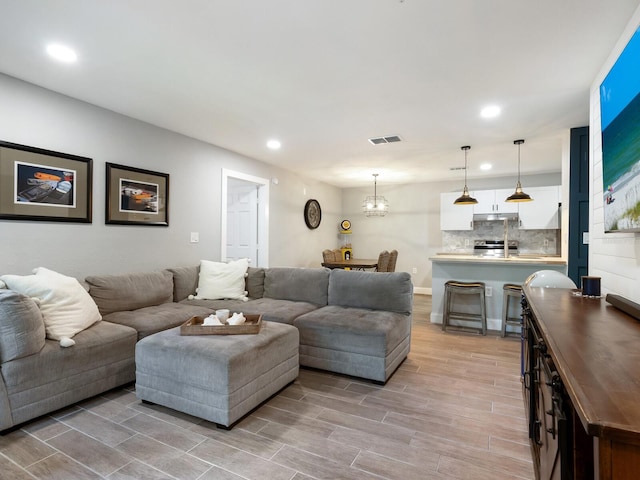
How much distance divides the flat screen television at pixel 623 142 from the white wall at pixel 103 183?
13.0ft

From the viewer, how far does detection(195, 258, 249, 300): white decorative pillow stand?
382 centimetres

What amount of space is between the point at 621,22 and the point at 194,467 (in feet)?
10.9

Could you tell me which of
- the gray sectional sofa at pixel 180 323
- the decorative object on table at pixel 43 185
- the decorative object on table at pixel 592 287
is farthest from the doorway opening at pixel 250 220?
the decorative object on table at pixel 592 287

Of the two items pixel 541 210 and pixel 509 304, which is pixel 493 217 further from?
pixel 509 304

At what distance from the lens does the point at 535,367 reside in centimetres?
156

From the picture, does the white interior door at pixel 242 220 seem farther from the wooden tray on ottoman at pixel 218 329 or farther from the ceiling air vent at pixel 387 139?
the wooden tray on ottoman at pixel 218 329

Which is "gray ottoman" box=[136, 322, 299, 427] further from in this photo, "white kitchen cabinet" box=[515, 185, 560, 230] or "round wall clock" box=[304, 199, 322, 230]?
"white kitchen cabinet" box=[515, 185, 560, 230]

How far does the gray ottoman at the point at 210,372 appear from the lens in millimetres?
2062

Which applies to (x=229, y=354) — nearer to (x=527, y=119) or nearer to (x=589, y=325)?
(x=589, y=325)

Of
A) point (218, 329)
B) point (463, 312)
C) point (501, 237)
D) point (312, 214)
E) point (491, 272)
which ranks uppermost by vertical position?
point (312, 214)

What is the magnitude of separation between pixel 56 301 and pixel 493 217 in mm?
6409

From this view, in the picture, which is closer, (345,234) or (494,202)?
(494,202)

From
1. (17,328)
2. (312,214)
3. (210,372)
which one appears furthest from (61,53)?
(312,214)

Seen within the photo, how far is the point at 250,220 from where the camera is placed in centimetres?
557
